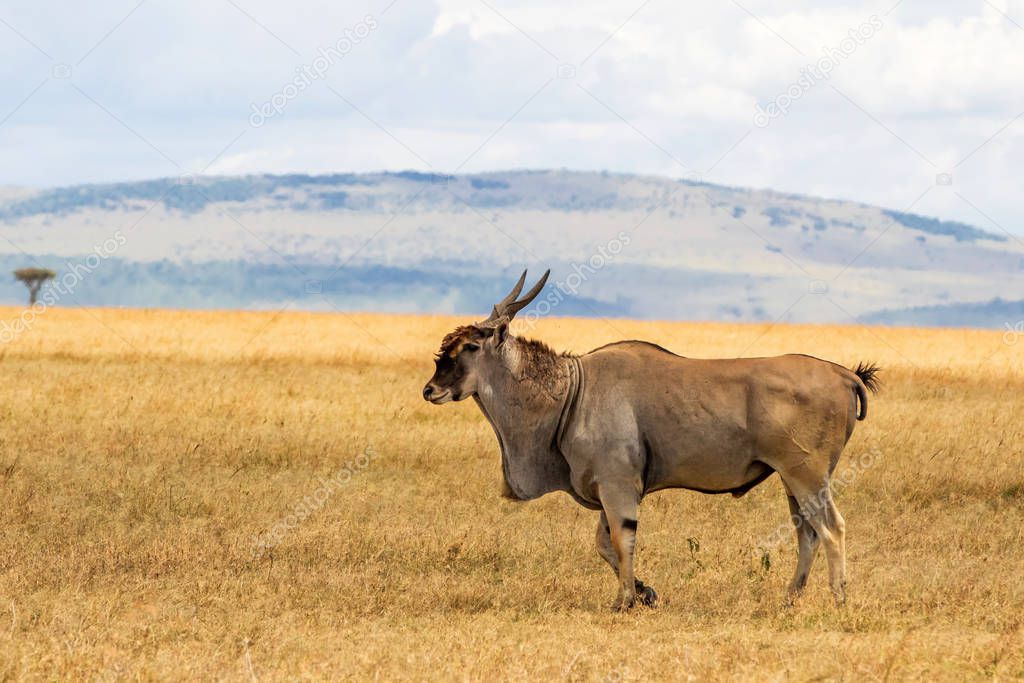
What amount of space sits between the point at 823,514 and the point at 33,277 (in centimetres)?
10006

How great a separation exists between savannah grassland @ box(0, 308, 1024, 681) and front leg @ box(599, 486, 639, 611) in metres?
0.33

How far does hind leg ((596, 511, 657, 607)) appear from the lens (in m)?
10.7

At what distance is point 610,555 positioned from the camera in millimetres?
10945

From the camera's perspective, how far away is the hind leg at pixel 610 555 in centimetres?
1073

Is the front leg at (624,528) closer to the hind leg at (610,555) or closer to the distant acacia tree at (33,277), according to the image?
the hind leg at (610,555)

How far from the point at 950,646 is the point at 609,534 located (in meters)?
2.95

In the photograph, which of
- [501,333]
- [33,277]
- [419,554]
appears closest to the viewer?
[501,333]

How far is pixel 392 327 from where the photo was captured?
5103cm

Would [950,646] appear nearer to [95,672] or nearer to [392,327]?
[95,672]

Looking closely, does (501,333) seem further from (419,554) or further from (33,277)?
(33,277)

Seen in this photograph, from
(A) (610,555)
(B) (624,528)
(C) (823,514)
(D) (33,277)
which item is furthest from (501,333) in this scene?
(D) (33,277)

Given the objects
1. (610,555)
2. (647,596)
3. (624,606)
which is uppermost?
(610,555)

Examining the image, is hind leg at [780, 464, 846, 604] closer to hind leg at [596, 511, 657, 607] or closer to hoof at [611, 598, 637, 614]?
hind leg at [596, 511, 657, 607]

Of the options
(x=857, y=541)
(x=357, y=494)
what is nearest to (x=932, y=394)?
(x=857, y=541)
